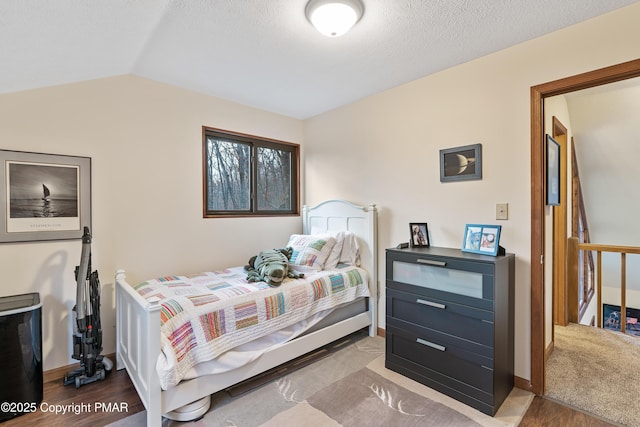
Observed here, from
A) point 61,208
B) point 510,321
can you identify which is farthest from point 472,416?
point 61,208

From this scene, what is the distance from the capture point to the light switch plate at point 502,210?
214 cm

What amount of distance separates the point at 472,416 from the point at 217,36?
2830mm

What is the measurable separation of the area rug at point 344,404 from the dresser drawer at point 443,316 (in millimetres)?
431

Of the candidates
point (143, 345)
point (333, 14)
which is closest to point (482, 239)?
point (333, 14)

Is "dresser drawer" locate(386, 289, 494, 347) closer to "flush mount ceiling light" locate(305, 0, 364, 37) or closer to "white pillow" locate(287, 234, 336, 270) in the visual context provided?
→ "white pillow" locate(287, 234, 336, 270)

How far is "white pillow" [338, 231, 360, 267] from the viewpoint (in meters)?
2.99

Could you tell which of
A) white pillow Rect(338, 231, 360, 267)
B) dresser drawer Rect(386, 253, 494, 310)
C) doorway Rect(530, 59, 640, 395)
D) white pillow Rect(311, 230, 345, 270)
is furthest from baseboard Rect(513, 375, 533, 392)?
white pillow Rect(311, 230, 345, 270)

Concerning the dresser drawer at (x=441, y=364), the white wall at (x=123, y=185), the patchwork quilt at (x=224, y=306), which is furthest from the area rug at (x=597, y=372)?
the white wall at (x=123, y=185)

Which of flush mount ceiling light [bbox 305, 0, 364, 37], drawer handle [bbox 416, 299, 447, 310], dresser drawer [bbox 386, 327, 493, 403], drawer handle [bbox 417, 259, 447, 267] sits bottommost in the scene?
dresser drawer [bbox 386, 327, 493, 403]

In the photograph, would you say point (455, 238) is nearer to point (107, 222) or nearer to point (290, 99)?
point (290, 99)

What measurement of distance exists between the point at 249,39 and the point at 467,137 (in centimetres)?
175

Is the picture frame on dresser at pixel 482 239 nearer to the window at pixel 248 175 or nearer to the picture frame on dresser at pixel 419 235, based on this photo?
the picture frame on dresser at pixel 419 235

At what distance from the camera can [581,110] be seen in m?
3.09

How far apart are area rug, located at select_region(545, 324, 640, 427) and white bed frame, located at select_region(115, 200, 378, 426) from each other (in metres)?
1.47
